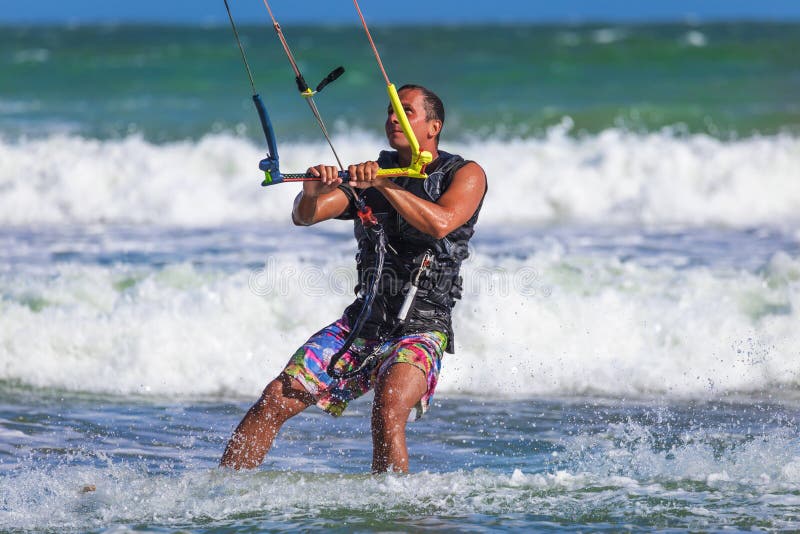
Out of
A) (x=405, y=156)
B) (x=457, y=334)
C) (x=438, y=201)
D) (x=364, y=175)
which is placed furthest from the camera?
(x=457, y=334)

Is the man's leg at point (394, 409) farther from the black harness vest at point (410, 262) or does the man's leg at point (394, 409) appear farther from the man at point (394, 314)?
the black harness vest at point (410, 262)

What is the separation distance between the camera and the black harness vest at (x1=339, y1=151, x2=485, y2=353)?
16.3 ft

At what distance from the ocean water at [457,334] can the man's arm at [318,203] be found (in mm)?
1148

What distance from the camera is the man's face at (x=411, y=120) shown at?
4789mm

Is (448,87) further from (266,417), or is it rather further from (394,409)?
(394,409)

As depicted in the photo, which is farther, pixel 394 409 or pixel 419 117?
pixel 419 117

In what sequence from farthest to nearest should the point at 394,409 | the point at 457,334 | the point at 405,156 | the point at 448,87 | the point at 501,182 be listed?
the point at 448,87 < the point at 501,182 < the point at 457,334 < the point at 405,156 < the point at 394,409

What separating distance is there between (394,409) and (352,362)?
390 mm

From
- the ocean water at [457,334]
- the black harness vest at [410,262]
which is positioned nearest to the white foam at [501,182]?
the ocean water at [457,334]

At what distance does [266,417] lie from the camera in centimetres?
485

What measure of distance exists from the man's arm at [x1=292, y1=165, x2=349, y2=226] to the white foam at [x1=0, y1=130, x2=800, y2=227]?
355 inches

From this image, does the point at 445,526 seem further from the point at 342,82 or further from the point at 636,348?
the point at 342,82

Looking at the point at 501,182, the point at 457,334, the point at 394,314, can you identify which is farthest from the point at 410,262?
the point at 501,182

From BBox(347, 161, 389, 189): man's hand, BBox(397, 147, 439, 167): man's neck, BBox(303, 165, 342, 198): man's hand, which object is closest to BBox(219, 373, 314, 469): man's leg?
BBox(303, 165, 342, 198): man's hand
